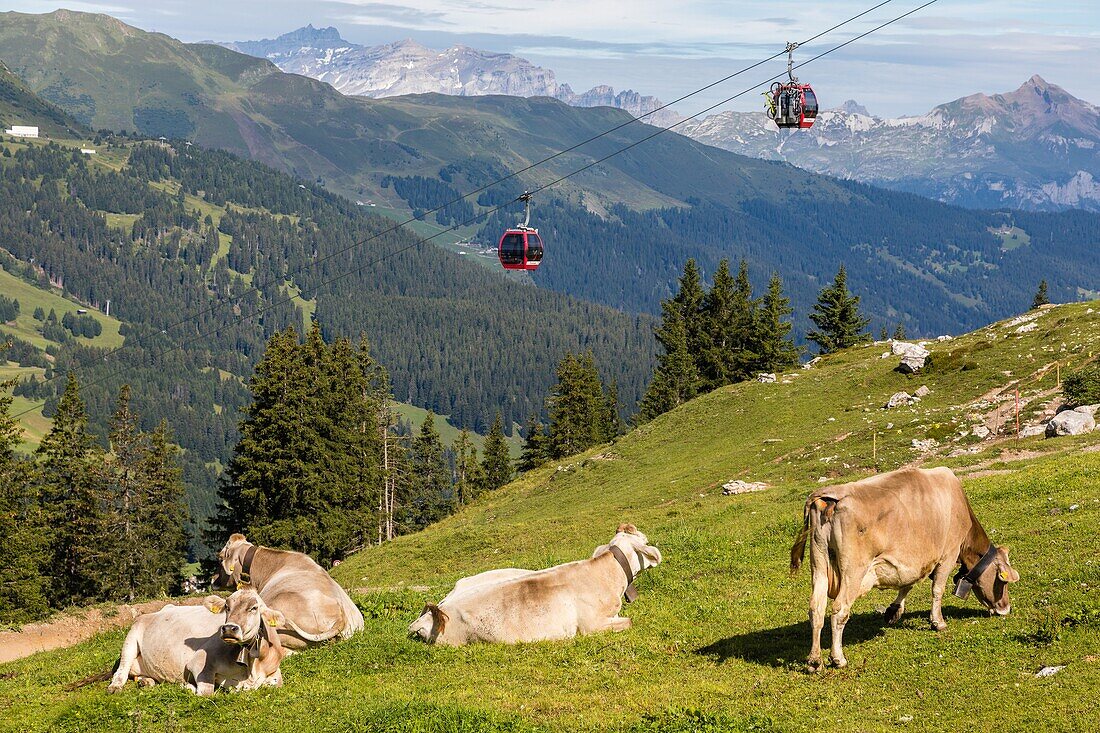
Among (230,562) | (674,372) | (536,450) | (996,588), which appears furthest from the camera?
(536,450)

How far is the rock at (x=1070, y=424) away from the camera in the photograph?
40656mm

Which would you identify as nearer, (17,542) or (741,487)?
(741,487)

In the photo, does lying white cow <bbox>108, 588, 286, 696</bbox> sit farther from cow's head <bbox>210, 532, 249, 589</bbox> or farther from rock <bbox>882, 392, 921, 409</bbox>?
rock <bbox>882, 392, 921, 409</bbox>

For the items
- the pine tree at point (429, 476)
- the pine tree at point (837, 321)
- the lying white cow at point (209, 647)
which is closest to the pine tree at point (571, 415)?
the pine tree at point (429, 476)

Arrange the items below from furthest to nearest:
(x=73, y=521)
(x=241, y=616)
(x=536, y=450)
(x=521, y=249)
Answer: (x=536, y=450) → (x=73, y=521) → (x=521, y=249) → (x=241, y=616)

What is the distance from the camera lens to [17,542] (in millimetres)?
55219

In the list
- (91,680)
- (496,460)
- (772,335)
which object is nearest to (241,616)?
(91,680)

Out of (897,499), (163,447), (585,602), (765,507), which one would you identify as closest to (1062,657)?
(897,499)

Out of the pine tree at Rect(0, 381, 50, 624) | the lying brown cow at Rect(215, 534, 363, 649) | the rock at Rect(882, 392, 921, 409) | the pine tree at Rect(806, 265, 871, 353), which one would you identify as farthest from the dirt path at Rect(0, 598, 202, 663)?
the pine tree at Rect(806, 265, 871, 353)

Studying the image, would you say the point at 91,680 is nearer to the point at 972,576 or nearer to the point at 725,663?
the point at 725,663

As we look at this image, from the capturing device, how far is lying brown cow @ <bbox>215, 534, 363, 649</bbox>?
1875 centimetres

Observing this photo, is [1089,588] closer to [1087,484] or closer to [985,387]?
[1087,484]

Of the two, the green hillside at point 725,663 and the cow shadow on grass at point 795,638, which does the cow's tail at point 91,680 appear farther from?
the cow shadow on grass at point 795,638

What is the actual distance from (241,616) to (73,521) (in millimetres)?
60722
